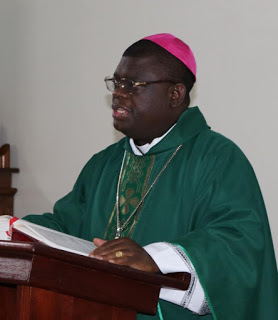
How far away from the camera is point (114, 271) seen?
2.08 meters

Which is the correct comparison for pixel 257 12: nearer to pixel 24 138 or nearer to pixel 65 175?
pixel 65 175

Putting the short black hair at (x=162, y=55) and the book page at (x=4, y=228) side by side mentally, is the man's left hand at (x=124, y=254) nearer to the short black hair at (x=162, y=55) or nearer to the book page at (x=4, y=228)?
the book page at (x=4, y=228)

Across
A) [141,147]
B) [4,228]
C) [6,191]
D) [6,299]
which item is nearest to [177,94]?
[141,147]

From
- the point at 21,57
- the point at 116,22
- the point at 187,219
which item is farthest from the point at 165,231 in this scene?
the point at 21,57

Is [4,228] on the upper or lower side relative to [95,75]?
lower

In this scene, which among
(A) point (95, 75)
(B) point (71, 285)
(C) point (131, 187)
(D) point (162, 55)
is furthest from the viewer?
(A) point (95, 75)

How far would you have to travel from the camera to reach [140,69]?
3.04 metres

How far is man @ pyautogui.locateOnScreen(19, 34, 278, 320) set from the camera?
251cm

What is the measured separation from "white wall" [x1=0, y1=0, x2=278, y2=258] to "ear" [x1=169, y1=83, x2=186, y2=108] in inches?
52.0

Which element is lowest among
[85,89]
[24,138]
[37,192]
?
[37,192]

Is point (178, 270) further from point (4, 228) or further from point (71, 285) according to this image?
point (4, 228)

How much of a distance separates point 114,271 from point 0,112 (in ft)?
17.2

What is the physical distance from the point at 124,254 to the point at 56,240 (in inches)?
9.4

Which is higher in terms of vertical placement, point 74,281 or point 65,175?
point 74,281
